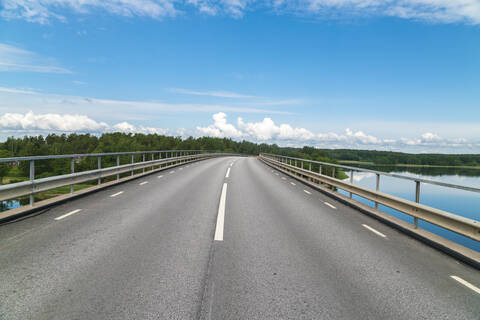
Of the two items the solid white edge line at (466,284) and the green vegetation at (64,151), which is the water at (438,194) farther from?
the solid white edge line at (466,284)

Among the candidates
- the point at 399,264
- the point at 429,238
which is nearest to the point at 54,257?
the point at 399,264

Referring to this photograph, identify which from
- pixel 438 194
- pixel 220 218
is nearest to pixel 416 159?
pixel 438 194

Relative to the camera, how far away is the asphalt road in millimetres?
3311

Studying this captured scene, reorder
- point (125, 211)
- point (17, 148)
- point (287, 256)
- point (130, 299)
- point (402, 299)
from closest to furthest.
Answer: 1. point (130, 299)
2. point (402, 299)
3. point (287, 256)
4. point (125, 211)
5. point (17, 148)

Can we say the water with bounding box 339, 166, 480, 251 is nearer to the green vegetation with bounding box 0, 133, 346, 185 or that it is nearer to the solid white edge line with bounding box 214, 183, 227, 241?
the green vegetation with bounding box 0, 133, 346, 185

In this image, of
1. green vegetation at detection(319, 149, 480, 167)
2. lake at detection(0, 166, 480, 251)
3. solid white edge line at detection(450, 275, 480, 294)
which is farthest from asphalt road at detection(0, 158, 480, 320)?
green vegetation at detection(319, 149, 480, 167)

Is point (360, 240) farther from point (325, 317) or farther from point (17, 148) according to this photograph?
point (17, 148)

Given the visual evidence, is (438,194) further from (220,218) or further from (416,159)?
(220,218)

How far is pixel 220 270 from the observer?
4.37 metres

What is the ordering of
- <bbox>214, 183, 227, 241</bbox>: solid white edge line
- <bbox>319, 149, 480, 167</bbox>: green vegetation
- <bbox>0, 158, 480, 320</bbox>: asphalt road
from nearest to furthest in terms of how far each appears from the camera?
<bbox>0, 158, 480, 320</bbox>: asphalt road, <bbox>214, 183, 227, 241</bbox>: solid white edge line, <bbox>319, 149, 480, 167</bbox>: green vegetation

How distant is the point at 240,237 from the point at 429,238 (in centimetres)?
391

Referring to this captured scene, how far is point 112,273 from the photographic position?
4160 mm

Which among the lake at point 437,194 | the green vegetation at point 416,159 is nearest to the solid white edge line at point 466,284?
the lake at point 437,194

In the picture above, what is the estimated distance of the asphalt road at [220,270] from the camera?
3311 millimetres
